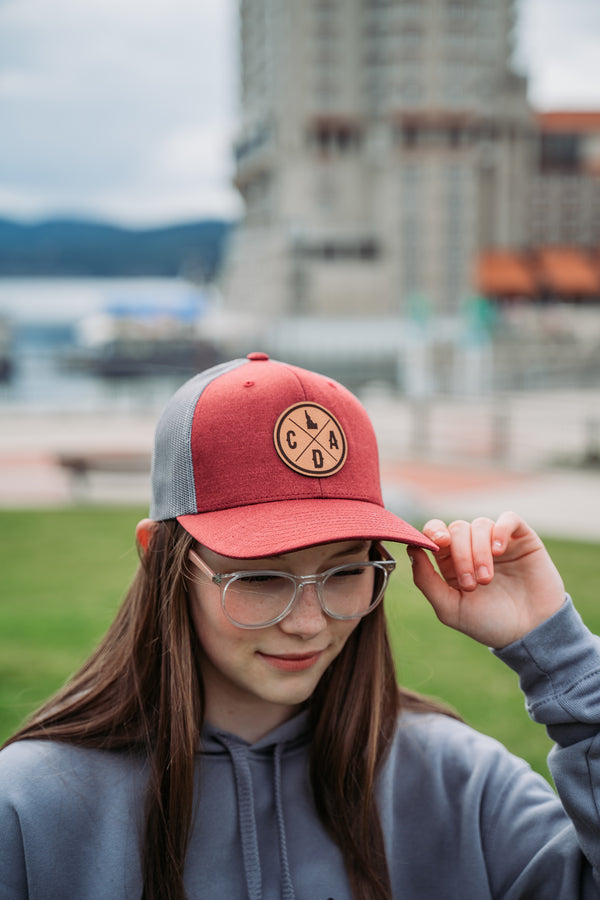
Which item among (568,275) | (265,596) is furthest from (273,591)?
(568,275)

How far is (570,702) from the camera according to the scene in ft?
4.91

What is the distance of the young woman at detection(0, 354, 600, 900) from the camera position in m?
1.44

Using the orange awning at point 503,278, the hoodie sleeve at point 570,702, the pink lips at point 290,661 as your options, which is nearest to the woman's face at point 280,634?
the pink lips at point 290,661

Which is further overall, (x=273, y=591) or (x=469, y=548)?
(x=469, y=548)

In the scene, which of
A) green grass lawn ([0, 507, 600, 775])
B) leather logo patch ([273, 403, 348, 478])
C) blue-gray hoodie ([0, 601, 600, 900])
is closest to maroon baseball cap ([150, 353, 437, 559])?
leather logo patch ([273, 403, 348, 478])

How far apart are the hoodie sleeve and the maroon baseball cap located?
0.94ft

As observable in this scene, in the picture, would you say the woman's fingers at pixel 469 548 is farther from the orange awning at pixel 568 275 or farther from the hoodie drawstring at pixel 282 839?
the orange awning at pixel 568 275

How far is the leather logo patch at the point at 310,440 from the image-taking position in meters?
1.49

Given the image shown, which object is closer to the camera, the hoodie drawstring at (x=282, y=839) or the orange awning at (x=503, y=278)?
the hoodie drawstring at (x=282, y=839)

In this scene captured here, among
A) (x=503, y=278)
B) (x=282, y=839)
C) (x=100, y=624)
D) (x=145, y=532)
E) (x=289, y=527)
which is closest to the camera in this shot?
(x=289, y=527)

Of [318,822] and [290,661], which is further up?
[290,661]

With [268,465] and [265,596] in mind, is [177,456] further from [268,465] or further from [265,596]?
[265,596]

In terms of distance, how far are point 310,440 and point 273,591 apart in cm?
26

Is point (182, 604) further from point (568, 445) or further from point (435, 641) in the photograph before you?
point (568, 445)
